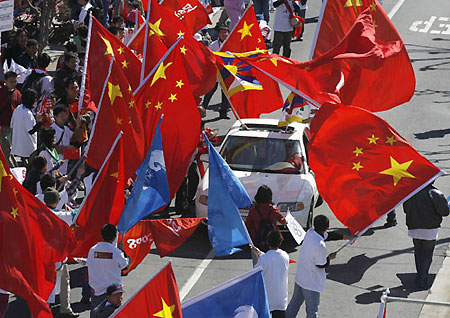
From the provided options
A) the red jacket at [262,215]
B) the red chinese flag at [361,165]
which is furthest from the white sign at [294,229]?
the red chinese flag at [361,165]

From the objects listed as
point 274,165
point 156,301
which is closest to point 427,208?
point 274,165

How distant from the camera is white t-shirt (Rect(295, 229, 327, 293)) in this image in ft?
40.7

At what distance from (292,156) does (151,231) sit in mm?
4565

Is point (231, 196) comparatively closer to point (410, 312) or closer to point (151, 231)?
point (151, 231)

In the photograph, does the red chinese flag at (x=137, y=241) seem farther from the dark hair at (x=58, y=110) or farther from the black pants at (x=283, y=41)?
the black pants at (x=283, y=41)

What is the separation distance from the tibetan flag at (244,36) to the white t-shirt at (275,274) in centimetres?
673

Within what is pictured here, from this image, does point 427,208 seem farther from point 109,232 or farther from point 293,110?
point 109,232

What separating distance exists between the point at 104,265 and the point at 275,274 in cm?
195

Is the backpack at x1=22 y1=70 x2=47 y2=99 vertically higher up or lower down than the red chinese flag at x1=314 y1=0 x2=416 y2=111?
lower down

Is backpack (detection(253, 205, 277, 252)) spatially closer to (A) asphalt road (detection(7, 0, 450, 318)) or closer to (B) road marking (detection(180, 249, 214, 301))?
(A) asphalt road (detection(7, 0, 450, 318))

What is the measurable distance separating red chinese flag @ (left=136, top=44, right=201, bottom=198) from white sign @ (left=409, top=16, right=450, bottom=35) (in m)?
16.9

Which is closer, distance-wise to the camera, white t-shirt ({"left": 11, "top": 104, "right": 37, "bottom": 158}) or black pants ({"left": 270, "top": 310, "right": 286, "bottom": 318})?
black pants ({"left": 270, "top": 310, "right": 286, "bottom": 318})

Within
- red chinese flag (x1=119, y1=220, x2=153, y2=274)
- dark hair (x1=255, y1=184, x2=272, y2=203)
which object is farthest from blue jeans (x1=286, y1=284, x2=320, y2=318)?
red chinese flag (x1=119, y1=220, x2=153, y2=274)

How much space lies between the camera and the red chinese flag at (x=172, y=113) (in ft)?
45.2
